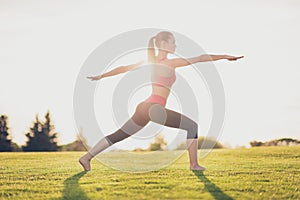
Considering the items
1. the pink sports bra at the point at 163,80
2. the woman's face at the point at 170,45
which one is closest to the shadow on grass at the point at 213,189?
Result: the pink sports bra at the point at 163,80

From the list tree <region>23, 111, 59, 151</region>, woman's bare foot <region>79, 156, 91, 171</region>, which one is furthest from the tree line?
woman's bare foot <region>79, 156, 91, 171</region>

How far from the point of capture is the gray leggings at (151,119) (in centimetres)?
740

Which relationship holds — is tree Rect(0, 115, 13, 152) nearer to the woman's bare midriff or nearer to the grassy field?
the grassy field

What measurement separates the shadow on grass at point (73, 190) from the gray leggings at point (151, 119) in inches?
34.6

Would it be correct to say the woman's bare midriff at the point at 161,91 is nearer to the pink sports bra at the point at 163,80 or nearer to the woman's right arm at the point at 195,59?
the pink sports bra at the point at 163,80

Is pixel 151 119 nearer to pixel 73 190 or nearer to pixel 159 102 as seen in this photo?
pixel 159 102

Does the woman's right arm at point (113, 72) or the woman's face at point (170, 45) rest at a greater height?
the woman's face at point (170, 45)

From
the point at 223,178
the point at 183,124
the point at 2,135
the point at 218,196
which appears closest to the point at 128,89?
the point at 183,124

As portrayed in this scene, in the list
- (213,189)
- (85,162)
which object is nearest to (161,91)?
(85,162)

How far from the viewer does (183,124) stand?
7.51 m

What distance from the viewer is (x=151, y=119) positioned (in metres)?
7.45

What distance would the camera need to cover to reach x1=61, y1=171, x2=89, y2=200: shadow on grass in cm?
588

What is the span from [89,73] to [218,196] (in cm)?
328

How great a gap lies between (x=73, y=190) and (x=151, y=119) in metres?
1.81
